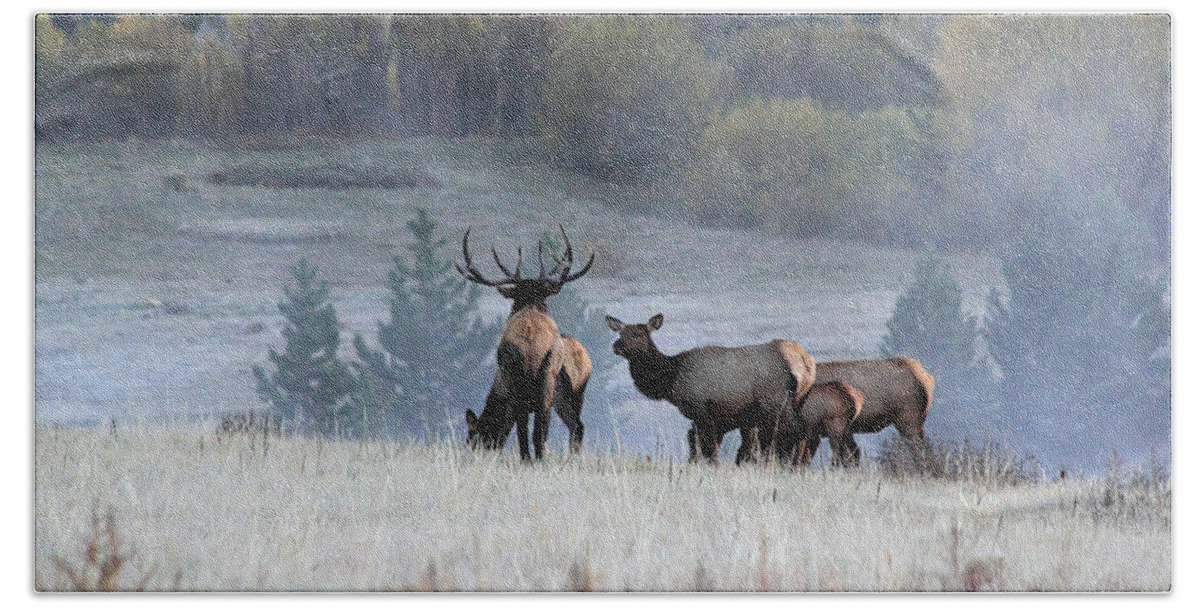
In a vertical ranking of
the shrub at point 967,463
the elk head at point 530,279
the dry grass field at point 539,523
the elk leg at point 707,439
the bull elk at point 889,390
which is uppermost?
the elk head at point 530,279

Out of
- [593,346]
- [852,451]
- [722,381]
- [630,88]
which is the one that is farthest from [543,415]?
[630,88]

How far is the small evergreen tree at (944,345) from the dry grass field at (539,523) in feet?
1.02

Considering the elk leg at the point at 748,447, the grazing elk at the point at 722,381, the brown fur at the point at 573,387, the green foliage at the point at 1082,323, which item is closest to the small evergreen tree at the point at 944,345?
the green foliage at the point at 1082,323

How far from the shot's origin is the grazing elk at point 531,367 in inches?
226

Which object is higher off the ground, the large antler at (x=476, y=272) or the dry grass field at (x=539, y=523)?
the large antler at (x=476, y=272)

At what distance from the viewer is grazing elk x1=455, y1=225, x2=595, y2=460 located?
5.73m

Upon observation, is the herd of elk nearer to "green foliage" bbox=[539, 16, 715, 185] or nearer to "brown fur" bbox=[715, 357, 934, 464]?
"brown fur" bbox=[715, 357, 934, 464]

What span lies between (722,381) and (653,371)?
0.32 metres

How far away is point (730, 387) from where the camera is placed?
589 cm

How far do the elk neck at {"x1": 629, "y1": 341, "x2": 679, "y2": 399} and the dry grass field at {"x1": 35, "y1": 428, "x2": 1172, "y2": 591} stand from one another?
0.33 meters

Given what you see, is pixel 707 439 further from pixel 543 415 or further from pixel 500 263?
pixel 500 263

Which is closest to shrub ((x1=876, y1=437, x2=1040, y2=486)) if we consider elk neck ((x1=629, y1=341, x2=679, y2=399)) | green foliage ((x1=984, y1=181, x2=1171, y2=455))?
green foliage ((x1=984, y1=181, x2=1171, y2=455))

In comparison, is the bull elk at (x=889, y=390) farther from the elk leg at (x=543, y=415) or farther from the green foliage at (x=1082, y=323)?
the elk leg at (x=543, y=415)

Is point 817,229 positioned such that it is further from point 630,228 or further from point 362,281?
point 362,281
